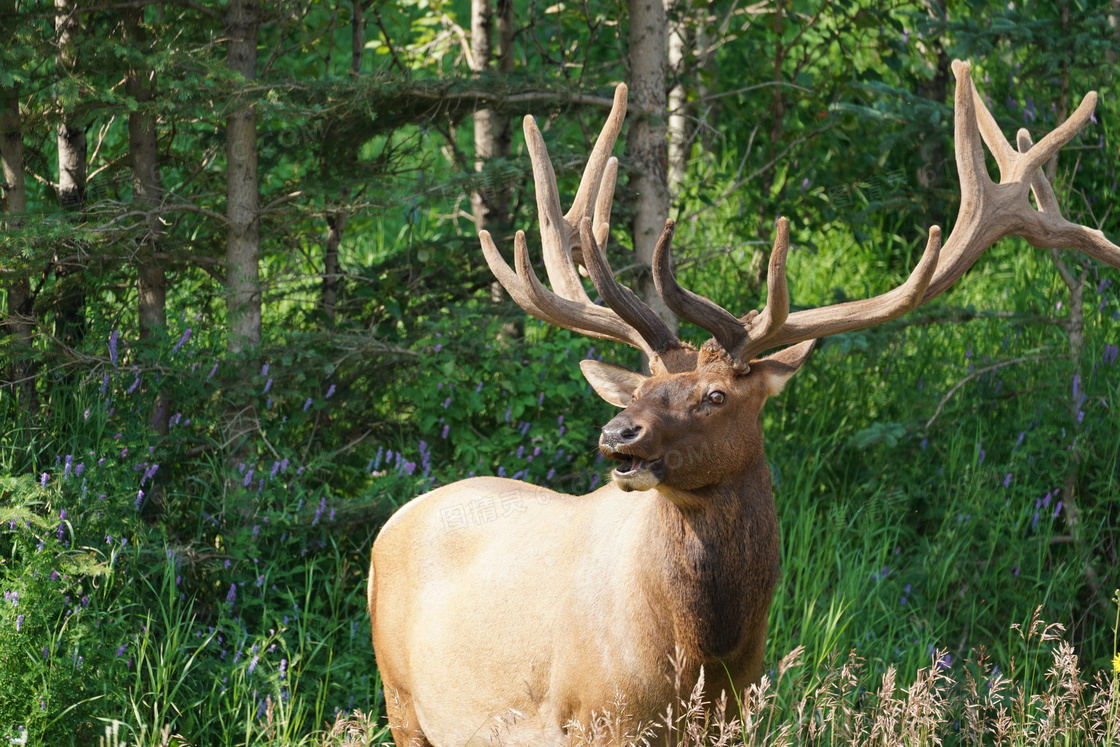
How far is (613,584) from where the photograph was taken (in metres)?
3.35

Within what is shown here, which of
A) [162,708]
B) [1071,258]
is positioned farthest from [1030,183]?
[162,708]

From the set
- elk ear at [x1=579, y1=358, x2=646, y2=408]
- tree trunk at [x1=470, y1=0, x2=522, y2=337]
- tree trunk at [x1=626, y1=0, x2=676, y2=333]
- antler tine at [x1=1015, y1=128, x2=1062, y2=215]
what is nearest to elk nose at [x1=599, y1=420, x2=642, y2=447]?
elk ear at [x1=579, y1=358, x2=646, y2=408]

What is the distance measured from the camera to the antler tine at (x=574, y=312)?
366cm

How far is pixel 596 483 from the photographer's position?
5461 mm

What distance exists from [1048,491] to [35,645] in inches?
180

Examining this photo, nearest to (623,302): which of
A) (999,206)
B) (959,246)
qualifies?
(959,246)

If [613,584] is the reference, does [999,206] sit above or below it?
above

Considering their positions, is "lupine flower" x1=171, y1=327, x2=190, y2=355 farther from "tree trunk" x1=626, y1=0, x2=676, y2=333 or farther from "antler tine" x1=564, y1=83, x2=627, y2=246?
"tree trunk" x1=626, y1=0, x2=676, y2=333

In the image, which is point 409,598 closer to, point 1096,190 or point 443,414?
point 443,414

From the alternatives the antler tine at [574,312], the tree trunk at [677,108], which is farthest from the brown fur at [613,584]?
the tree trunk at [677,108]

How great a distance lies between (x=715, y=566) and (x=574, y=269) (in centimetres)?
138

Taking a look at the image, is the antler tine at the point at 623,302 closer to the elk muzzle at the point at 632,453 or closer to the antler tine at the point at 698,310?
the antler tine at the point at 698,310

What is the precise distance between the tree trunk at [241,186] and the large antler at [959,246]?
2.64m

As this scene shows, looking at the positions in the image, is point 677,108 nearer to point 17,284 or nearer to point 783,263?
point 783,263
